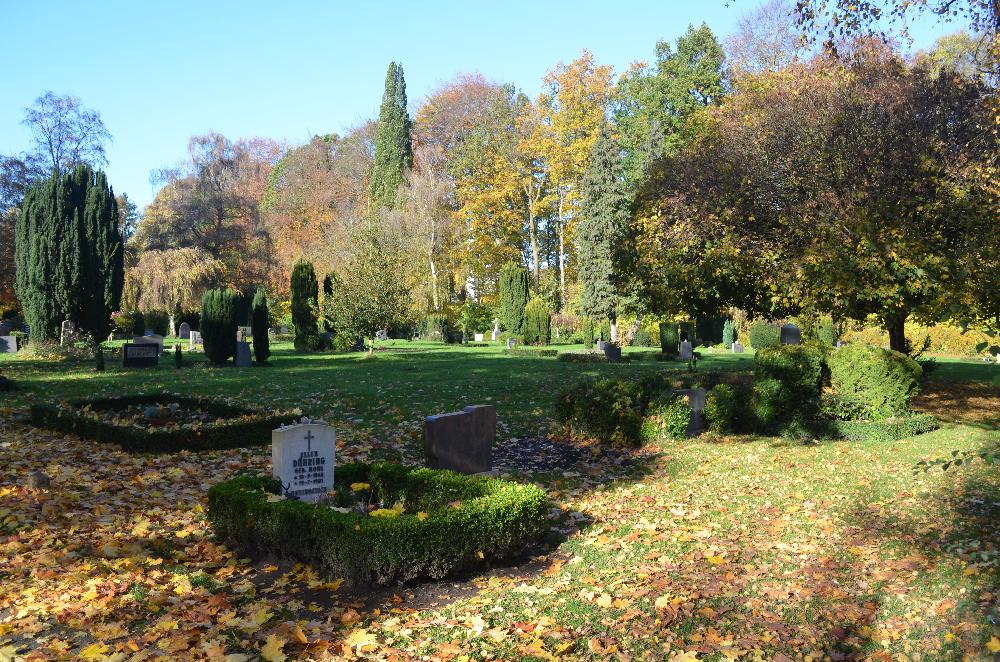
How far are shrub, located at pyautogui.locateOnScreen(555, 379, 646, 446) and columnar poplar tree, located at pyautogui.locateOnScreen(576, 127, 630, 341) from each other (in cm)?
2932

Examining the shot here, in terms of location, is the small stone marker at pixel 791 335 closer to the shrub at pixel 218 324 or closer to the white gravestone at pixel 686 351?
the white gravestone at pixel 686 351

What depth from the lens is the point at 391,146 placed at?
56.2 metres

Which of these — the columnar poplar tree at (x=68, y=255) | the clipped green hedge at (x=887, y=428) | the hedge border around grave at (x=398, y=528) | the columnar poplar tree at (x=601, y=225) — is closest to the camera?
the hedge border around grave at (x=398, y=528)

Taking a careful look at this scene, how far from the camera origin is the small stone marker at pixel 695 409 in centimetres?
1348

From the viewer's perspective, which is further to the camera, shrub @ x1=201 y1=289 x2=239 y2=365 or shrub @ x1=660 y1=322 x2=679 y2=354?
shrub @ x1=660 y1=322 x2=679 y2=354

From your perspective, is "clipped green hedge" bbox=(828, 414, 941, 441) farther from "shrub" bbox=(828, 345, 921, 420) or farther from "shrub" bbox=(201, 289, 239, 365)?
"shrub" bbox=(201, 289, 239, 365)

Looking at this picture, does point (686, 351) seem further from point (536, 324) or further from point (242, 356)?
point (242, 356)

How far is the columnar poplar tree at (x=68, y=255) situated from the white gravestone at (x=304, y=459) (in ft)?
73.7

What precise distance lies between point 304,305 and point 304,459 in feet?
87.7

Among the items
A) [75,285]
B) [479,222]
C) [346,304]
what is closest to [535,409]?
[346,304]

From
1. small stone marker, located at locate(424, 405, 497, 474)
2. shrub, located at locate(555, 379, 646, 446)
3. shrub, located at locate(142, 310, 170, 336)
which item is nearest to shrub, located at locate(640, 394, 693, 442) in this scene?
shrub, located at locate(555, 379, 646, 446)

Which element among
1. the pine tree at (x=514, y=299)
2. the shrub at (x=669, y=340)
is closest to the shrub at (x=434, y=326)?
the pine tree at (x=514, y=299)

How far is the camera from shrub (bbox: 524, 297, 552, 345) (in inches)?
1609

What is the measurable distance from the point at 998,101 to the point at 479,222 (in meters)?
42.2
